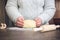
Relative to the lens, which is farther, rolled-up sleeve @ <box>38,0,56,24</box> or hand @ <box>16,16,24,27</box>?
rolled-up sleeve @ <box>38,0,56,24</box>

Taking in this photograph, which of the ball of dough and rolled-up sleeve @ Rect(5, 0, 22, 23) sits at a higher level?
rolled-up sleeve @ Rect(5, 0, 22, 23)

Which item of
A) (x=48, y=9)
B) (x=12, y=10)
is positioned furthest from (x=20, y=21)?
(x=48, y=9)

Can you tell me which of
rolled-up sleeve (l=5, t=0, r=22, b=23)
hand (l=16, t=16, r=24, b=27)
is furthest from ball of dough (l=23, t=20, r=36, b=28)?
rolled-up sleeve (l=5, t=0, r=22, b=23)

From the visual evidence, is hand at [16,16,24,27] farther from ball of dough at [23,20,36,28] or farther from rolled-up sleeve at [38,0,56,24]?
rolled-up sleeve at [38,0,56,24]

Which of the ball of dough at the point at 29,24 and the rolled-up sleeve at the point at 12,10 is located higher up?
the rolled-up sleeve at the point at 12,10

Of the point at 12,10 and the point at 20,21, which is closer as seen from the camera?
the point at 20,21

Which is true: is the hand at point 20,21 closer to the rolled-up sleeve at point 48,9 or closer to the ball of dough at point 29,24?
the ball of dough at point 29,24

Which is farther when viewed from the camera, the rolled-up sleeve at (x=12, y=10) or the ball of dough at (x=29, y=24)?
the rolled-up sleeve at (x=12, y=10)

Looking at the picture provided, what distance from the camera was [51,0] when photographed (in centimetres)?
121

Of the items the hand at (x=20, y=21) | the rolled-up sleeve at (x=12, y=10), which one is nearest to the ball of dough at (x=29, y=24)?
the hand at (x=20, y=21)

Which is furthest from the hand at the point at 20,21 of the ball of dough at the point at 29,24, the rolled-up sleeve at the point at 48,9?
the rolled-up sleeve at the point at 48,9

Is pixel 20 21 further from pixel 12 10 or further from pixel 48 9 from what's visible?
pixel 48 9

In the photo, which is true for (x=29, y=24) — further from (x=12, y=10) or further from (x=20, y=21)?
(x=12, y=10)

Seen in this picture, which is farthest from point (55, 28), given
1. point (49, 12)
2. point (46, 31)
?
point (49, 12)
